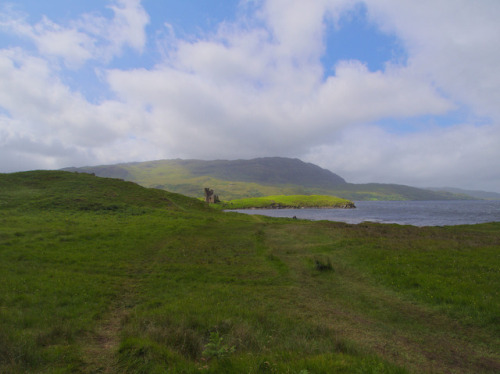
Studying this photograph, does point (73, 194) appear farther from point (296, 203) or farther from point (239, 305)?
point (296, 203)

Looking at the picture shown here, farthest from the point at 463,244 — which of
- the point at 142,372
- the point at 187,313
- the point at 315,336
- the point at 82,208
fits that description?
the point at 82,208

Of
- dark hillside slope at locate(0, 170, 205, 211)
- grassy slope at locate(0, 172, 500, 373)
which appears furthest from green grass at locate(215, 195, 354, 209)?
grassy slope at locate(0, 172, 500, 373)

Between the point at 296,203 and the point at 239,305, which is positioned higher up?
the point at 239,305

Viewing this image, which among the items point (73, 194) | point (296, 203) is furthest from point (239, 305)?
point (296, 203)

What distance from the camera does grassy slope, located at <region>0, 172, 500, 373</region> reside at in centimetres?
729

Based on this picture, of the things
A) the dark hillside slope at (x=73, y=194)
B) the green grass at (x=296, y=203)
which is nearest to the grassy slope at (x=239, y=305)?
the dark hillside slope at (x=73, y=194)

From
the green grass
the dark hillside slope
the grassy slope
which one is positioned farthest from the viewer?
the green grass

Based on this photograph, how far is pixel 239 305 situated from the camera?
39.8 feet

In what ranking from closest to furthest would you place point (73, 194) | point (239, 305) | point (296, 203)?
point (239, 305), point (73, 194), point (296, 203)

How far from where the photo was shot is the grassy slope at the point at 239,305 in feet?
23.9

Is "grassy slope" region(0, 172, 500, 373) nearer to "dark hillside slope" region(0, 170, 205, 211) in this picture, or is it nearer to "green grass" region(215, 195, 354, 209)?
"dark hillside slope" region(0, 170, 205, 211)

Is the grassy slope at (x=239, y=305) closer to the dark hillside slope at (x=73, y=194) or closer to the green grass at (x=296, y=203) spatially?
the dark hillside slope at (x=73, y=194)

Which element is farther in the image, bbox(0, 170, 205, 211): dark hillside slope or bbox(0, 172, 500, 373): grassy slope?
bbox(0, 170, 205, 211): dark hillside slope

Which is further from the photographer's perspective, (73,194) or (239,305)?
(73,194)
